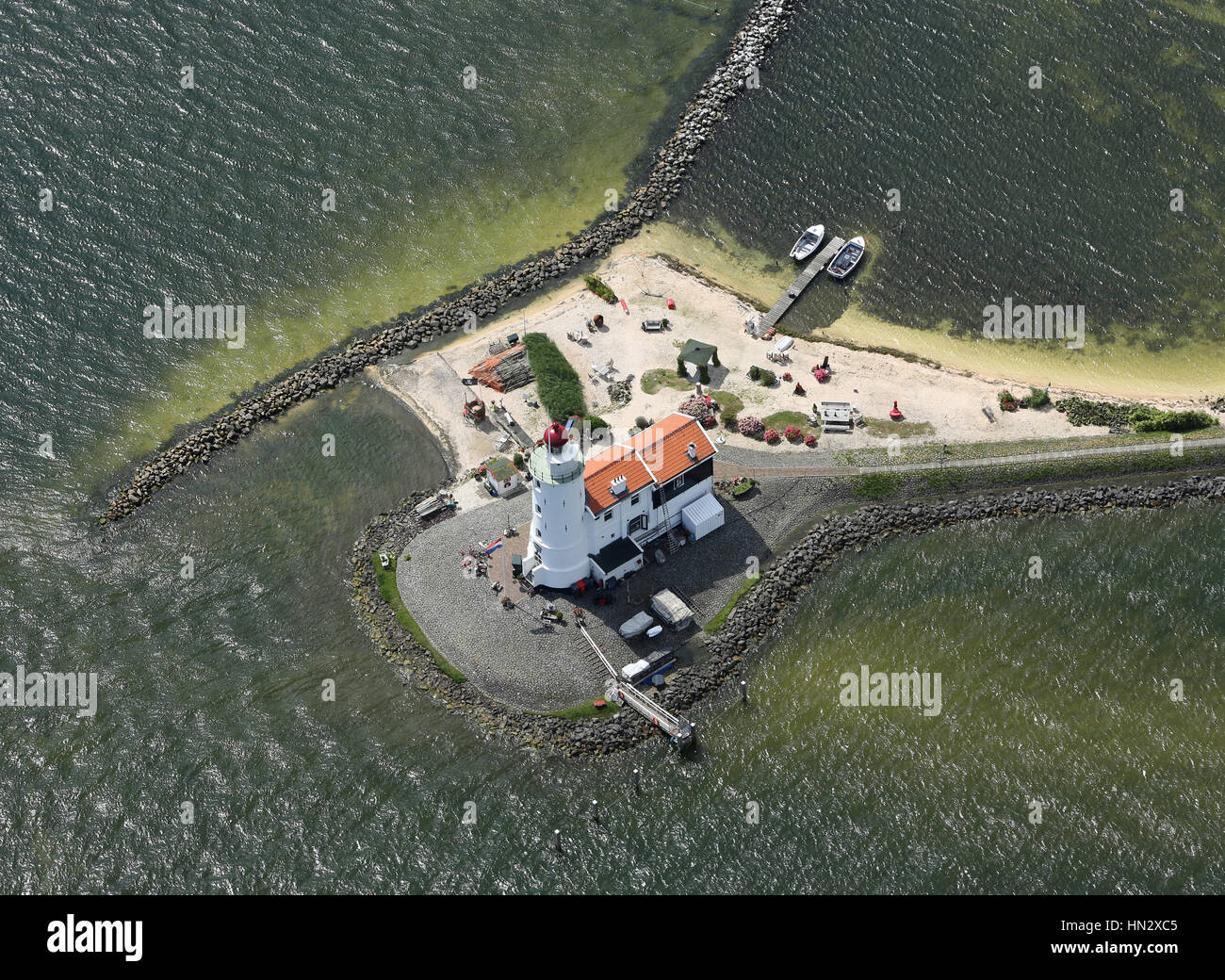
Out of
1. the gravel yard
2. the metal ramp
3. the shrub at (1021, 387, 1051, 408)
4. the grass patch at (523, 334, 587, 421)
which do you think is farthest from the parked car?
the shrub at (1021, 387, 1051, 408)

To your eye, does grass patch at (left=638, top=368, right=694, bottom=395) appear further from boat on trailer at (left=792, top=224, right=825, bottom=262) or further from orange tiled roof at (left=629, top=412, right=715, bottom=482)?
boat on trailer at (left=792, top=224, right=825, bottom=262)

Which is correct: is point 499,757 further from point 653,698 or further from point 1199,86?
point 1199,86

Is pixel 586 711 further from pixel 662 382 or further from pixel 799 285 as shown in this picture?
pixel 799 285

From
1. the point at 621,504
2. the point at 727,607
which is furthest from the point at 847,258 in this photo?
the point at 727,607

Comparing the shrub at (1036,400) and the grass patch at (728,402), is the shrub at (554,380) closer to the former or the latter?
the grass patch at (728,402)

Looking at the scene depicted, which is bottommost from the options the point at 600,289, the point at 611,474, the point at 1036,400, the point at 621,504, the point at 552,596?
the point at 552,596
